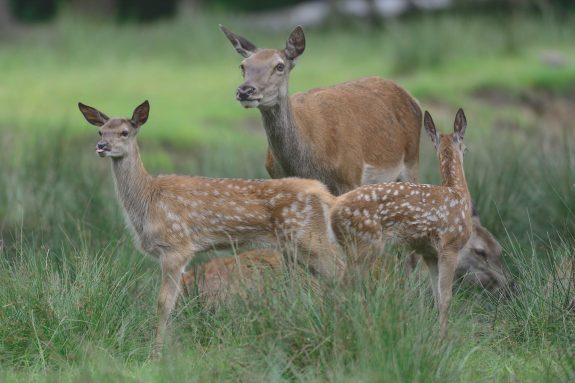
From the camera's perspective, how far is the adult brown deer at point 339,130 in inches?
340

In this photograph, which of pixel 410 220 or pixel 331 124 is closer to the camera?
pixel 410 220

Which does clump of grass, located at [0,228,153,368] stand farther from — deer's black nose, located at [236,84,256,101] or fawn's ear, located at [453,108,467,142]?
fawn's ear, located at [453,108,467,142]

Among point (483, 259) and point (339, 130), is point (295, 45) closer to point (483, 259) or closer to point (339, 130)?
point (339, 130)

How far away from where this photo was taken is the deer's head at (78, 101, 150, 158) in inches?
311

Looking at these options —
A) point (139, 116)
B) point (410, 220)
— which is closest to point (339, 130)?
point (139, 116)

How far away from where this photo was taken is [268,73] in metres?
8.66

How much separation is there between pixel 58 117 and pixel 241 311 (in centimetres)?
912

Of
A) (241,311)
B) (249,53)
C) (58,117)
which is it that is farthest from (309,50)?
(241,311)

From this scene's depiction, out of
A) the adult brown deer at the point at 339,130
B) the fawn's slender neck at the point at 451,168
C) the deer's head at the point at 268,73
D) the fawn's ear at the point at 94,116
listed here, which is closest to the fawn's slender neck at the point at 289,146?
the adult brown deer at the point at 339,130

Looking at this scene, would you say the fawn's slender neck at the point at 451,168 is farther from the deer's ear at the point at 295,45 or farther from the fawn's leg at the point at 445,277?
the deer's ear at the point at 295,45

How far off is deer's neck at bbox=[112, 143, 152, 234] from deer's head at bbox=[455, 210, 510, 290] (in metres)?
2.07

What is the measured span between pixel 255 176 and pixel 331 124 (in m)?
2.52

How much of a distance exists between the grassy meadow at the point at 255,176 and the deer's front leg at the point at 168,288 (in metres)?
0.10

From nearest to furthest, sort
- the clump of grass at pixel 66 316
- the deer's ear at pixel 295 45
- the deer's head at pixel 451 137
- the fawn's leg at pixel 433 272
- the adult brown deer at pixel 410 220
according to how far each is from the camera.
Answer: the clump of grass at pixel 66 316 → the adult brown deer at pixel 410 220 → the fawn's leg at pixel 433 272 → the deer's head at pixel 451 137 → the deer's ear at pixel 295 45
